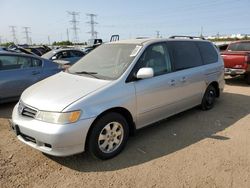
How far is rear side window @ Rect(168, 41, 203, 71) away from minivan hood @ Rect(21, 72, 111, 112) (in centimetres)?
169

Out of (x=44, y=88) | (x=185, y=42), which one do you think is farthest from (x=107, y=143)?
(x=185, y=42)

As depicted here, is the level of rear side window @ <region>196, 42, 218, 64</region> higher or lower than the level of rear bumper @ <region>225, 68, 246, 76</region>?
higher

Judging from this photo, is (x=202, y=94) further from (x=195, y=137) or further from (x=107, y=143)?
(x=107, y=143)

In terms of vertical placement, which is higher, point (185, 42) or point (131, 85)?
point (185, 42)

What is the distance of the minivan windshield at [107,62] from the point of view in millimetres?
4059

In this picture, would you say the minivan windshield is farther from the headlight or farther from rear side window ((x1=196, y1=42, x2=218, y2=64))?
rear side window ((x1=196, y1=42, x2=218, y2=64))

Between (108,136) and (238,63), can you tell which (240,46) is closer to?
(238,63)

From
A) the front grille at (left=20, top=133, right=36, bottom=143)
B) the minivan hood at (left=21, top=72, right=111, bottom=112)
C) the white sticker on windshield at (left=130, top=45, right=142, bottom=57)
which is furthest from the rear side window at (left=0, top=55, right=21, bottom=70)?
the white sticker on windshield at (left=130, top=45, right=142, bottom=57)

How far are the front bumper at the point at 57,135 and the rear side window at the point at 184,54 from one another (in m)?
2.26

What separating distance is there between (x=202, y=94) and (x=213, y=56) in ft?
3.54

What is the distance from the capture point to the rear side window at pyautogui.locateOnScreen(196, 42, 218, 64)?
582 centimetres

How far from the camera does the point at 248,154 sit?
388 centimetres

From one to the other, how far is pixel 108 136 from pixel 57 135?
79 cm

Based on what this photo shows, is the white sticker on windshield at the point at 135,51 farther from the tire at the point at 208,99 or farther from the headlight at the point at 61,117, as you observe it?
the tire at the point at 208,99
